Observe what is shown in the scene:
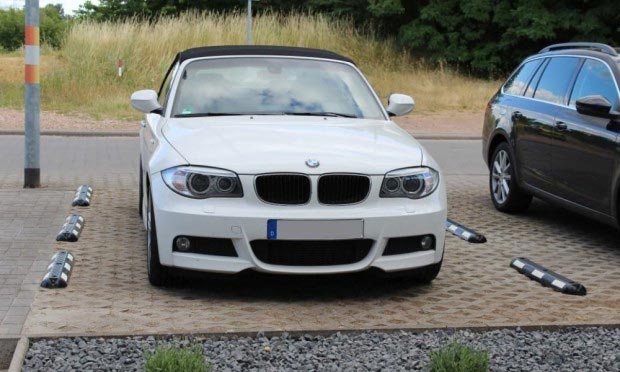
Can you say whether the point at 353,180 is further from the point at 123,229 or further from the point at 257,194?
the point at 123,229

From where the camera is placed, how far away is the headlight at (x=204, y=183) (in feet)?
19.5

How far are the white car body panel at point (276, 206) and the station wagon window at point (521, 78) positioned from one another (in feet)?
12.3

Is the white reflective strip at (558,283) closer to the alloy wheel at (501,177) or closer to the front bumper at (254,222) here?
the front bumper at (254,222)

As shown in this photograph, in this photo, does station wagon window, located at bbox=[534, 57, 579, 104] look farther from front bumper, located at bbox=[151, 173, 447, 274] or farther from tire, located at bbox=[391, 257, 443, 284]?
front bumper, located at bbox=[151, 173, 447, 274]

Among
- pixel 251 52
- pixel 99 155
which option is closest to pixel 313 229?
pixel 251 52

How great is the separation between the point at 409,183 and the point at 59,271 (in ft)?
7.93

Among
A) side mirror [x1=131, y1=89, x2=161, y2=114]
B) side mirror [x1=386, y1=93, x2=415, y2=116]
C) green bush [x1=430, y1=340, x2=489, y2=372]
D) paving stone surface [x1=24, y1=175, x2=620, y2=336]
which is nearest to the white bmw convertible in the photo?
paving stone surface [x1=24, y1=175, x2=620, y2=336]

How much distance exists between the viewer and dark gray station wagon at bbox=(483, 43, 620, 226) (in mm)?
7812

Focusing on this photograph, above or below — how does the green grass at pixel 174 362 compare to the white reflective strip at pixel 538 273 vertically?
above

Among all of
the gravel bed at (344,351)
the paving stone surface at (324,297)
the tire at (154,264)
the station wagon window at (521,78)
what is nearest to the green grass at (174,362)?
the gravel bed at (344,351)

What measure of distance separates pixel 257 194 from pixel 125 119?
15553mm

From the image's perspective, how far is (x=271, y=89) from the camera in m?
7.38

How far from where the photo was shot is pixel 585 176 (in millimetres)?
8086

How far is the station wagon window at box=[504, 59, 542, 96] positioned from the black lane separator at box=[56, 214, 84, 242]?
4.54 meters
